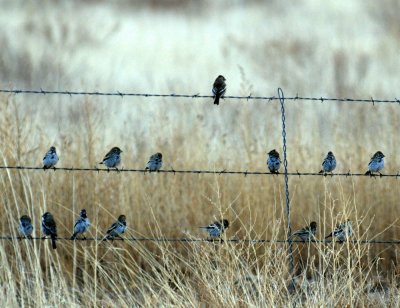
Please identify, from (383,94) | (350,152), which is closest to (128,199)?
(350,152)

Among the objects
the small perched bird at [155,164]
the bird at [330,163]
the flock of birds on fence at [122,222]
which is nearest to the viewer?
the flock of birds on fence at [122,222]

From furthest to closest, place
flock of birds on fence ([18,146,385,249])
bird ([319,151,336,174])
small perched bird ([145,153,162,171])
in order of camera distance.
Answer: small perched bird ([145,153,162,171])
bird ([319,151,336,174])
flock of birds on fence ([18,146,385,249])

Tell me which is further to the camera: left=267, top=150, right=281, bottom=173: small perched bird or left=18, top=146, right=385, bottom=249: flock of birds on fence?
left=267, top=150, right=281, bottom=173: small perched bird

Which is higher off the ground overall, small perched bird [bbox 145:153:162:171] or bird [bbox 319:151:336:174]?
small perched bird [bbox 145:153:162:171]

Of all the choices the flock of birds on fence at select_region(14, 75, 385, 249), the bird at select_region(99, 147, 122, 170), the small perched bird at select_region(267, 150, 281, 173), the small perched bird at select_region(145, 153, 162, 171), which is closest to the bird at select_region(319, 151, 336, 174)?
the flock of birds on fence at select_region(14, 75, 385, 249)

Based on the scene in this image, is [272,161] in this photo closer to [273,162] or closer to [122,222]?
[273,162]

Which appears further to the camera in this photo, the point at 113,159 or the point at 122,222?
the point at 113,159

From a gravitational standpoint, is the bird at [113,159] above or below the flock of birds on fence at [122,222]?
above

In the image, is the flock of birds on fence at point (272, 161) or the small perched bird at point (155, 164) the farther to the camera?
the small perched bird at point (155, 164)

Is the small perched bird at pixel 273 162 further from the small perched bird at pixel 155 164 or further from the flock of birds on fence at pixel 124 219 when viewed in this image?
the small perched bird at pixel 155 164

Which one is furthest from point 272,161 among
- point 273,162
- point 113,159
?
point 113,159

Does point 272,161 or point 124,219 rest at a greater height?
point 272,161

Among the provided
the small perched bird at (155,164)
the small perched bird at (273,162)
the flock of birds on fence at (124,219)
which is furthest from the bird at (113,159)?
the small perched bird at (273,162)

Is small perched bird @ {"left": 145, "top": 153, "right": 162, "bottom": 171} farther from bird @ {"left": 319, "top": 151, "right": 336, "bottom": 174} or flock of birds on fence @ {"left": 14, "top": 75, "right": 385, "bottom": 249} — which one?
bird @ {"left": 319, "top": 151, "right": 336, "bottom": 174}
